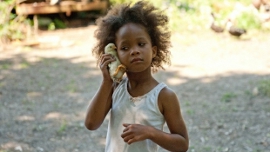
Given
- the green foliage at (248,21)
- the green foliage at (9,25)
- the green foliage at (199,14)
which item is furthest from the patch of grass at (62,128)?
the green foliage at (248,21)

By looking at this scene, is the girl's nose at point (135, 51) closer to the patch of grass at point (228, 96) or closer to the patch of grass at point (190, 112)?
the patch of grass at point (190, 112)

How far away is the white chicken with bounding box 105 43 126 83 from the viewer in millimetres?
2012

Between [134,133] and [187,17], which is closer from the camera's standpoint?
[134,133]

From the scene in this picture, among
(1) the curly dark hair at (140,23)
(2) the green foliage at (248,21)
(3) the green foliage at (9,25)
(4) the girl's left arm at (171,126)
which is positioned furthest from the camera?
(2) the green foliage at (248,21)

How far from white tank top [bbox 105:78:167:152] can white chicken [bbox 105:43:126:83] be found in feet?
0.32

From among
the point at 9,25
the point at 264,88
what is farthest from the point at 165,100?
the point at 9,25

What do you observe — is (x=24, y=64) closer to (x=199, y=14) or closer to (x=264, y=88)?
(x=264, y=88)

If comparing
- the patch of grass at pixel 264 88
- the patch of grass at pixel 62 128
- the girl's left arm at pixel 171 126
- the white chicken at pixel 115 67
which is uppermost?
the white chicken at pixel 115 67

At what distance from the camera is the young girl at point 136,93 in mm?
2039

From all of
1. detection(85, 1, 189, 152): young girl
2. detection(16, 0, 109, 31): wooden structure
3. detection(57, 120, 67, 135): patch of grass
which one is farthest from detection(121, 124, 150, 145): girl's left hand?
detection(16, 0, 109, 31): wooden structure

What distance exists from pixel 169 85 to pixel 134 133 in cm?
449

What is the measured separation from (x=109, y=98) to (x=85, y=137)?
2.52m

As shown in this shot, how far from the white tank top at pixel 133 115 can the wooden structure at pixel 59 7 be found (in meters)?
7.58

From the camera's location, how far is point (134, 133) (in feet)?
6.14
